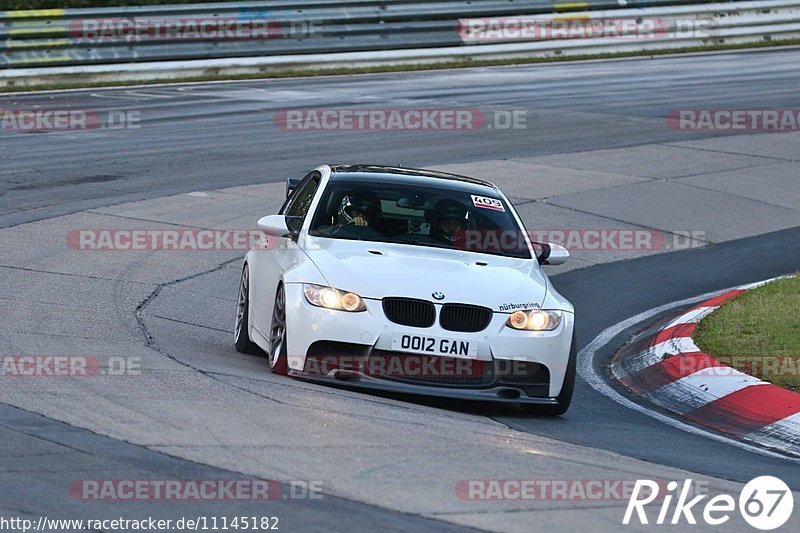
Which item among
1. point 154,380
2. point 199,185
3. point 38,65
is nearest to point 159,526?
point 154,380

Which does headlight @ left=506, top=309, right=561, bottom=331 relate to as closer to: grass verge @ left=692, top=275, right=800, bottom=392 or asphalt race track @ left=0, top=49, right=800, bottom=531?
asphalt race track @ left=0, top=49, right=800, bottom=531

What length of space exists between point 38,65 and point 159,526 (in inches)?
831

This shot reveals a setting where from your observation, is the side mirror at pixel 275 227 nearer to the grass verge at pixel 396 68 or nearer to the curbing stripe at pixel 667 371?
the curbing stripe at pixel 667 371

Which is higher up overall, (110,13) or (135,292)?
(110,13)

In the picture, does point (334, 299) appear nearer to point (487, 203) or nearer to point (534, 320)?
point (534, 320)

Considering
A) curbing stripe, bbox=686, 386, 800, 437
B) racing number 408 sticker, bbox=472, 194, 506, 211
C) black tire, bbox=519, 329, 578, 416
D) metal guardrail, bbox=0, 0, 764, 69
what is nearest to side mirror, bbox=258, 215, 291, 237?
racing number 408 sticker, bbox=472, 194, 506, 211

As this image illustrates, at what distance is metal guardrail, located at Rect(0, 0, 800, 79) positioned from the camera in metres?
25.5

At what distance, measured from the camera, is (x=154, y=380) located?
8.00 m

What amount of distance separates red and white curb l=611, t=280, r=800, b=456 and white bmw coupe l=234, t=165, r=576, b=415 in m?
1.14

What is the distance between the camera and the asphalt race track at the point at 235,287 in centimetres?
624

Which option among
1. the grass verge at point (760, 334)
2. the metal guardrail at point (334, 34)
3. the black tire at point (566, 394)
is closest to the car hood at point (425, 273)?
the black tire at point (566, 394)

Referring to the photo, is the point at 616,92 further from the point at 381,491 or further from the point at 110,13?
the point at 381,491

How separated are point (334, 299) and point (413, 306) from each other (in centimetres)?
49

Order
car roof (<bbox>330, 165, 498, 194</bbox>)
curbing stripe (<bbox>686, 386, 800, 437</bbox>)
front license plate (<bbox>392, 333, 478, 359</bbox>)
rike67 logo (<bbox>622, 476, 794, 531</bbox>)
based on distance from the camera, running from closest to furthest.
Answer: rike67 logo (<bbox>622, 476, 794, 531</bbox>), front license plate (<bbox>392, 333, 478, 359</bbox>), curbing stripe (<bbox>686, 386, 800, 437</bbox>), car roof (<bbox>330, 165, 498, 194</bbox>)
